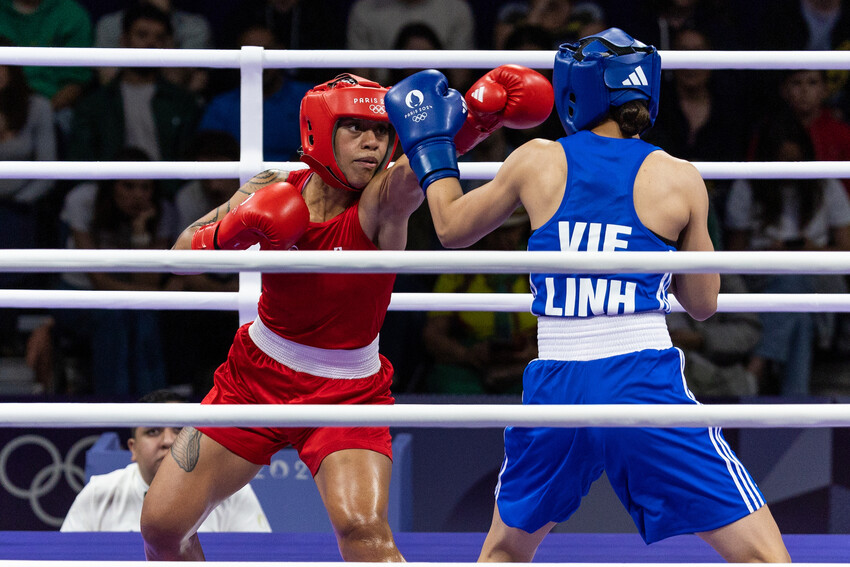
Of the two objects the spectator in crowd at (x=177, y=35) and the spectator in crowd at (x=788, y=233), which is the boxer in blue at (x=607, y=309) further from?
the spectator in crowd at (x=177, y=35)

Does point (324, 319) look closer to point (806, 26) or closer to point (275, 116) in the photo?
point (275, 116)

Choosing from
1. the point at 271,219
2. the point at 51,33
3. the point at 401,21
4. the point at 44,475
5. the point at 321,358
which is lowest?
the point at 44,475

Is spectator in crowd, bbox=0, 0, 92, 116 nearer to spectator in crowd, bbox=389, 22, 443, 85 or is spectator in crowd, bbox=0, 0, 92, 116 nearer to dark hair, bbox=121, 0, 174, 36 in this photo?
dark hair, bbox=121, 0, 174, 36

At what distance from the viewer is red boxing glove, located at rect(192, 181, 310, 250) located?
2082mm

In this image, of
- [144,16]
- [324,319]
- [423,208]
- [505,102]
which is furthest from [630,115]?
[144,16]

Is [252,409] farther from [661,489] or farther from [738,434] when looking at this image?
[738,434]

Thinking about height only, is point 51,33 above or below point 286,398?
above

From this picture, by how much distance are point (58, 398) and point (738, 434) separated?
7.98ft

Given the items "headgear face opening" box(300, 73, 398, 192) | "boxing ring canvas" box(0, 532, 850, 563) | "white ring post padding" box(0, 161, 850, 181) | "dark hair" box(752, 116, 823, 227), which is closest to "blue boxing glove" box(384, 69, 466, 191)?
"headgear face opening" box(300, 73, 398, 192)

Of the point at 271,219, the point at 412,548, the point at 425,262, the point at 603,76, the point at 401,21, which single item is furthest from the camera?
the point at 401,21

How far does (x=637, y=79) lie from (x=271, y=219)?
76 cm

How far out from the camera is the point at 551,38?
4590 millimetres

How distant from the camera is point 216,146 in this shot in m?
4.30

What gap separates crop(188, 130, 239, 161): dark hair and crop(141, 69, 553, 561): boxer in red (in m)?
1.99
